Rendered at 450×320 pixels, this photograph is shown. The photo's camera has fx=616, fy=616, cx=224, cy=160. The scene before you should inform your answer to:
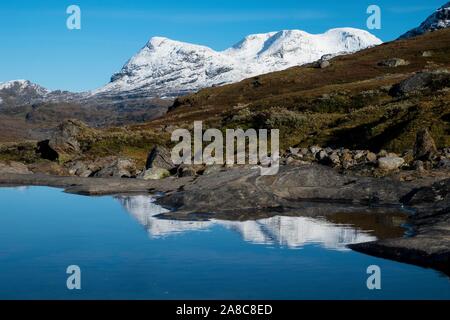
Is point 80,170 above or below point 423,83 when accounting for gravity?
below

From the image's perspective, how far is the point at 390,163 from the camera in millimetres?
35969

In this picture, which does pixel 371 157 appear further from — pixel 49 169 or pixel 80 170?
pixel 49 169

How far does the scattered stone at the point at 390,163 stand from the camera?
117 ft

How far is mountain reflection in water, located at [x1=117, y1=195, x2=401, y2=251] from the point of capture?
2091cm

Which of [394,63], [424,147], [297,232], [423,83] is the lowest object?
[297,232]

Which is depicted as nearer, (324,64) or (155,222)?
(155,222)

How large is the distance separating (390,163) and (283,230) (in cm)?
1528

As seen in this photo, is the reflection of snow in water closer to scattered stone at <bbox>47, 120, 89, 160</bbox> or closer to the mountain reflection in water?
the mountain reflection in water

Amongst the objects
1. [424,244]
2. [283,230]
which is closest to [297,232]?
[283,230]

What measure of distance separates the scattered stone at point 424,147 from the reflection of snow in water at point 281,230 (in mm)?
15103
